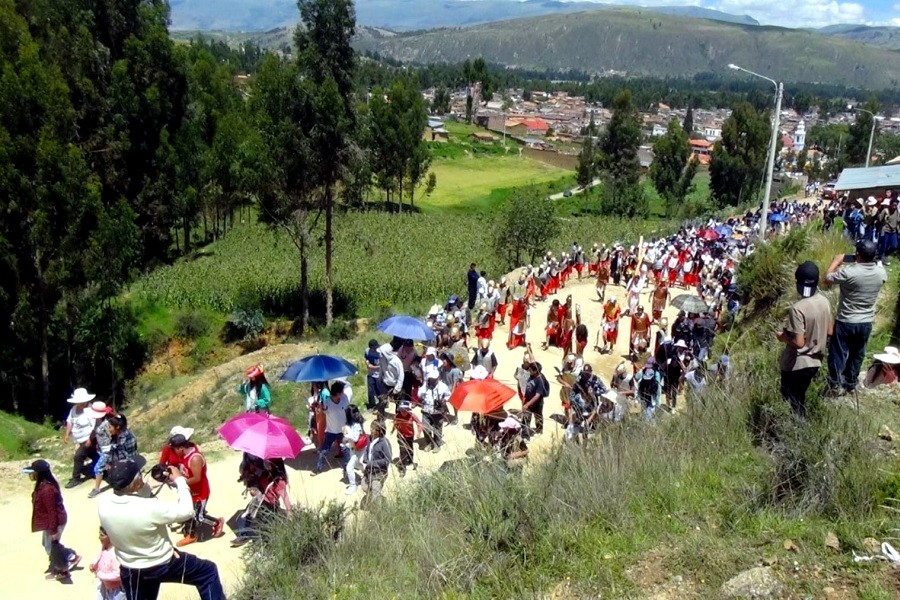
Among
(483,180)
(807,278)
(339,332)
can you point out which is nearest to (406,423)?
(807,278)

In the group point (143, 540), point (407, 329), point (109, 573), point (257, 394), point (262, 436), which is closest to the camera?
point (143, 540)

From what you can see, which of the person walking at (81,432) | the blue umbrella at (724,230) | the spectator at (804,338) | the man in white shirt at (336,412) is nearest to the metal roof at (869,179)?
the blue umbrella at (724,230)

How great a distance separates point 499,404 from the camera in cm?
836

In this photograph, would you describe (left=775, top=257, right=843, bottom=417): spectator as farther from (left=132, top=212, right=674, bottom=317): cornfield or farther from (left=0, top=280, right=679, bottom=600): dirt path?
(left=132, top=212, right=674, bottom=317): cornfield

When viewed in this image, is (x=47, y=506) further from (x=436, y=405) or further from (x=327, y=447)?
(x=436, y=405)

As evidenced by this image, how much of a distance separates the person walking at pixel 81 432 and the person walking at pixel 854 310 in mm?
9019

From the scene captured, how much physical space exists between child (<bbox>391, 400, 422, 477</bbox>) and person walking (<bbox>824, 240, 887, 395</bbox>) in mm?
4564

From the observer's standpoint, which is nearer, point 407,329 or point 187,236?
point 407,329

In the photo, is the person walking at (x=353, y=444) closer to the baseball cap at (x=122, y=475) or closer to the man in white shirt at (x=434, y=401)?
the man in white shirt at (x=434, y=401)

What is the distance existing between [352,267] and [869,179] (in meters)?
20.8

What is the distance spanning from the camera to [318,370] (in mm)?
10602

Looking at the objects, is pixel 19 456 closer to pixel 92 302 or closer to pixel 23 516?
pixel 23 516

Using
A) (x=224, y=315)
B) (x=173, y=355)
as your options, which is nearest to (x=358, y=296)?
(x=224, y=315)

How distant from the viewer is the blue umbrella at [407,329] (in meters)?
12.1
